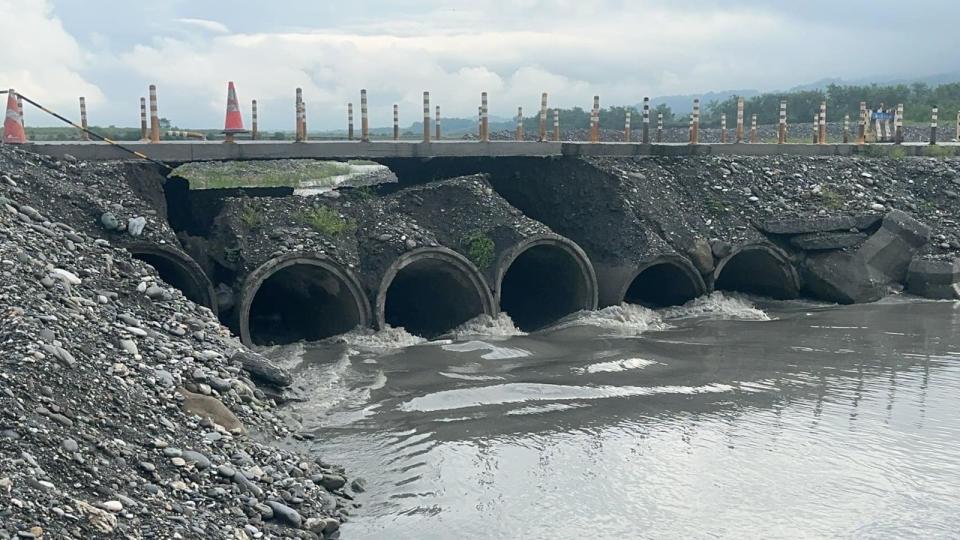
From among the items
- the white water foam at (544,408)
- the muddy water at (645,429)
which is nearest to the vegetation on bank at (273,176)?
the muddy water at (645,429)

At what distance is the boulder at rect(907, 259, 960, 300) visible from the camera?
19344 mm

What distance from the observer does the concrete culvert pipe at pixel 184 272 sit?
13500mm

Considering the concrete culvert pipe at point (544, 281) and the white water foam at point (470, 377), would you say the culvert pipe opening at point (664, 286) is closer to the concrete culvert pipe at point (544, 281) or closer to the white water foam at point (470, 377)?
the concrete culvert pipe at point (544, 281)

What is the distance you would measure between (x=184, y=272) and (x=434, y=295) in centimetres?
487

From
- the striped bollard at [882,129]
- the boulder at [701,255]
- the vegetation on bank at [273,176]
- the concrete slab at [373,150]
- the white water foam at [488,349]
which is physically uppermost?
the striped bollard at [882,129]

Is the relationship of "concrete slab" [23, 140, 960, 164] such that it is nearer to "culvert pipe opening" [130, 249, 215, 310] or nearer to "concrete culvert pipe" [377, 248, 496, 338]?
"culvert pipe opening" [130, 249, 215, 310]

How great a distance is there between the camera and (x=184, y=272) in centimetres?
1366

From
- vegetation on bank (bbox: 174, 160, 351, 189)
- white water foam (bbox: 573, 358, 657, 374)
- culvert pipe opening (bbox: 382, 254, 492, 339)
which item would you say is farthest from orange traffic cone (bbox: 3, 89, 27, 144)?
vegetation on bank (bbox: 174, 160, 351, 189)

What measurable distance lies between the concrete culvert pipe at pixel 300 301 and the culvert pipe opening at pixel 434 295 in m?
0.58

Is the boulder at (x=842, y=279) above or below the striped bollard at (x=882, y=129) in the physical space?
below

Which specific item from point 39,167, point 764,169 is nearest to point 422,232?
point 39,167

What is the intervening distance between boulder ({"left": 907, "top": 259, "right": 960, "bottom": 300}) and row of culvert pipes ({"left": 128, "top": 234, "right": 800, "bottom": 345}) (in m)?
2.35

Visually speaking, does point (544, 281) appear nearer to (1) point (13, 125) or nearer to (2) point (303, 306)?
(2) point (303, 306)

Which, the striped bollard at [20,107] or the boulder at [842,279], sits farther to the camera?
the boulder at [842,279]
